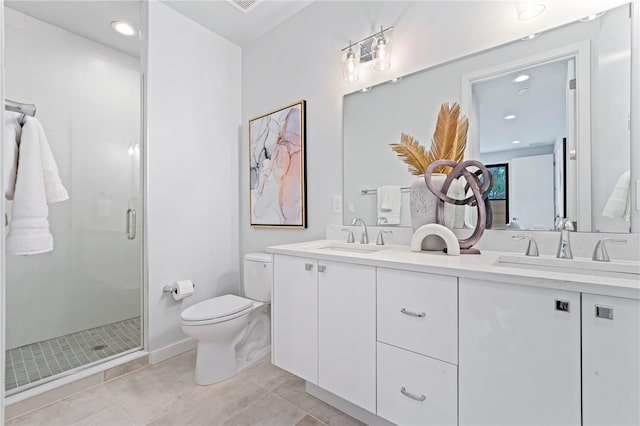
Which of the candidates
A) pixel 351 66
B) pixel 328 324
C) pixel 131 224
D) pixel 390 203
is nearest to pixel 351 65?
pixel 351 66

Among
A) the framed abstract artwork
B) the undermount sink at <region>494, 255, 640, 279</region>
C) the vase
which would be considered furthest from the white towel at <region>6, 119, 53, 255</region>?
the undermount sink at <region>494, 255, 640, 279</region>

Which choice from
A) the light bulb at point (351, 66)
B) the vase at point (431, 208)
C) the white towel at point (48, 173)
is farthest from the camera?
the light bulb at point (351, 66)

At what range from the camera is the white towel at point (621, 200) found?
1.10 metres

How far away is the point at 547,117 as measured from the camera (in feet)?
4.14

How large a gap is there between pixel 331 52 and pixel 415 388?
2.01 meters

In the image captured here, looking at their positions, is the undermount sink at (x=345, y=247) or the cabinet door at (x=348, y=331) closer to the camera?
the cabinet door at (x=348, y=331)

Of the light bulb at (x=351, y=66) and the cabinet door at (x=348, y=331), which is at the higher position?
the light bulb at (x=351, y=66)

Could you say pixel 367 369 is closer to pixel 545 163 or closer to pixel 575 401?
pixel 575 401

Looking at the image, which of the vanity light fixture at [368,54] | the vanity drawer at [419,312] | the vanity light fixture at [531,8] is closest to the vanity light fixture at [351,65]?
the vanity light fixture at [368,54]

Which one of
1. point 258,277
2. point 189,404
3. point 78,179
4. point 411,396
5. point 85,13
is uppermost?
point 85,13

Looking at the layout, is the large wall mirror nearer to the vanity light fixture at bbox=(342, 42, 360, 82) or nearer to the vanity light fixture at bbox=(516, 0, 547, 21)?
the vanity light fixture at bbox=(516, 0, 547, 21)

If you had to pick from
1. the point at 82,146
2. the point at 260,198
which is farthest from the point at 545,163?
the point at 82,146

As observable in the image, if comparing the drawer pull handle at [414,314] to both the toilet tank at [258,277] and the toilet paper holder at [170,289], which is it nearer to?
the toilet tank at [258,277]

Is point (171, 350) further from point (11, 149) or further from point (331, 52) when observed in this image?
point (331, 52)
